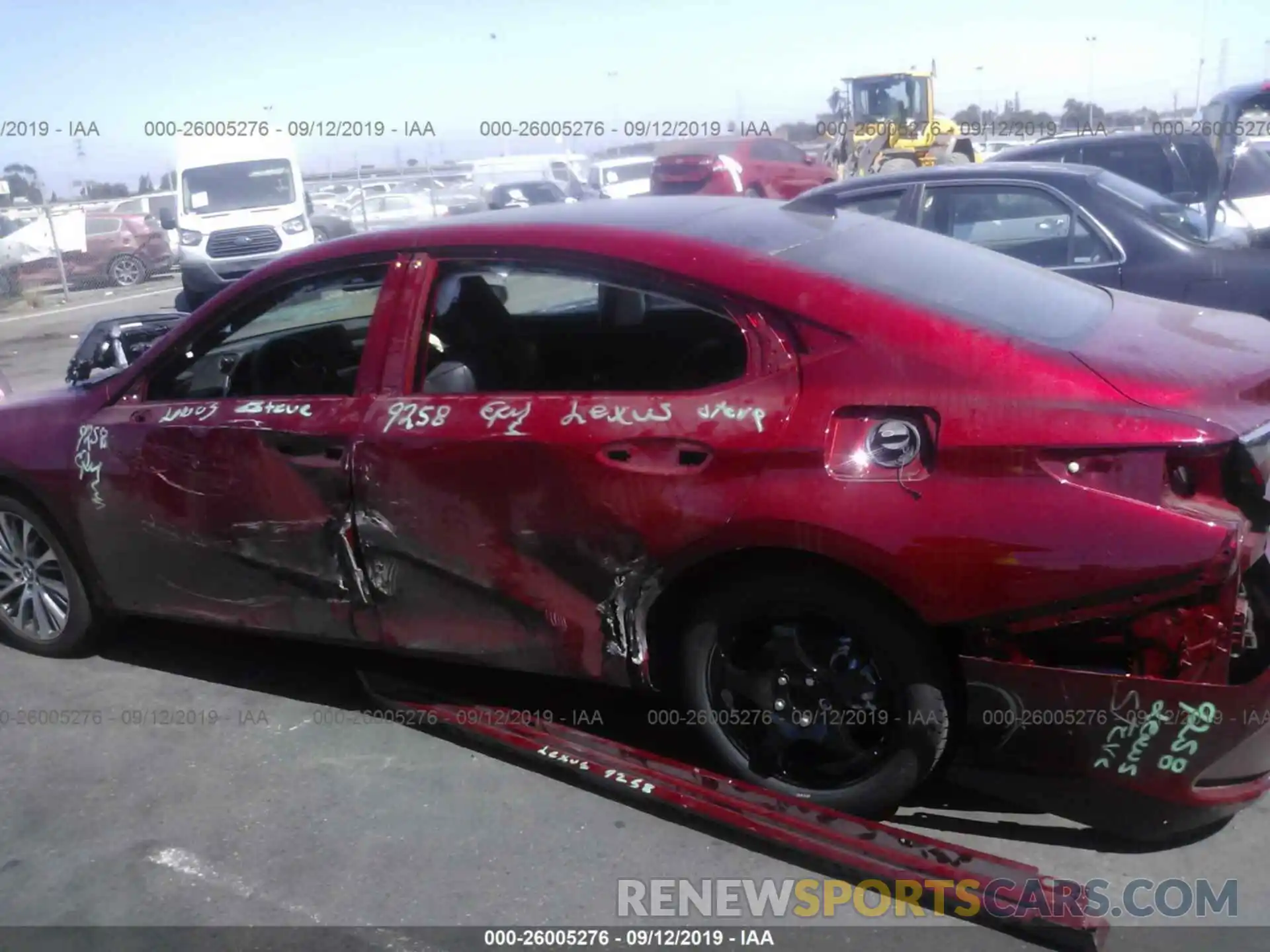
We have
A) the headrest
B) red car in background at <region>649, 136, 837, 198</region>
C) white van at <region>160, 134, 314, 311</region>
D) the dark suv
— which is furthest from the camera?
red car in background at <region>649, 136, 837, 198</region>

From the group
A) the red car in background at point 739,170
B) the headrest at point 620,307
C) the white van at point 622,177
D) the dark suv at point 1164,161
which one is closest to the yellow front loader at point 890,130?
the red car in background at point 739,170

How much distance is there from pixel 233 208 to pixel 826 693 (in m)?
17.4

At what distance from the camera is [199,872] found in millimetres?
3211

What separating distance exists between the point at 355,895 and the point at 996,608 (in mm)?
1791

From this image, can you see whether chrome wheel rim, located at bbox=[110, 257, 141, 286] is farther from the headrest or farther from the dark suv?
the headrest

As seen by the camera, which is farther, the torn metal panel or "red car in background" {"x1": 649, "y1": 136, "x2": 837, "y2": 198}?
"red car in background" {"x1": 649, "y1": 136, "x2": 837, "y2": 198}

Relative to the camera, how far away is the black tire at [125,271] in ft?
73.4

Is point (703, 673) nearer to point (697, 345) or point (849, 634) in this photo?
point (849, 634)

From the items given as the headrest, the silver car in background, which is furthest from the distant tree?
the headrest

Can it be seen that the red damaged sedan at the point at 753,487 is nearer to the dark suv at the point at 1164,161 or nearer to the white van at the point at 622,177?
the dark suv at the point at 1164,161

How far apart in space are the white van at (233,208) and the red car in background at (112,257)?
4338mm

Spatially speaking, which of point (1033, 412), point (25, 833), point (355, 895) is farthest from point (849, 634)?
point (25, 833)

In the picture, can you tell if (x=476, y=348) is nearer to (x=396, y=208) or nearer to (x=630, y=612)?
(x=630, y=612)

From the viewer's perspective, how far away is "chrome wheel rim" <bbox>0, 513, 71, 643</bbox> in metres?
4.44
